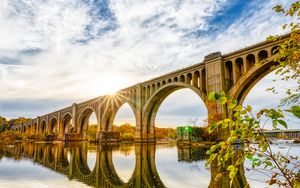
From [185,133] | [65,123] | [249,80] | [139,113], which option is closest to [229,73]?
[249,80]

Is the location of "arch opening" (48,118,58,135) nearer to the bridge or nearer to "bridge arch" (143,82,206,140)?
the bridge

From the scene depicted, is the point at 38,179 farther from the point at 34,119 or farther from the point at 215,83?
the point at 34,119

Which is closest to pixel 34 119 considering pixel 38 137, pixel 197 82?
pixel 38 137

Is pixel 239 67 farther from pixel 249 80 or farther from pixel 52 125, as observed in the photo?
pixel 52 125

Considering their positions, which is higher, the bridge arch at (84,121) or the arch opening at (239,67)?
the arch opening at (239,67)

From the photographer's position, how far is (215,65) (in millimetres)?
33531

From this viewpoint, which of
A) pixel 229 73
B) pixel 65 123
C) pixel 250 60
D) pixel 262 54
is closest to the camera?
pixel 262 54

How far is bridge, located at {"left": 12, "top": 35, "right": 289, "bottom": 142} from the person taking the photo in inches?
1179

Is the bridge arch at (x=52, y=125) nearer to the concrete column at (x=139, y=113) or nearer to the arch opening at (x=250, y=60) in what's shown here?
the concrete column at (x=139, y=113)

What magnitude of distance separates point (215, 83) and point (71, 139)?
47.4 m

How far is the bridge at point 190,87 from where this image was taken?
30.0m

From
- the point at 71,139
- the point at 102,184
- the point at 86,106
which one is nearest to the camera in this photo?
the point at 102,184

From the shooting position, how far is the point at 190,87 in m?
39.3

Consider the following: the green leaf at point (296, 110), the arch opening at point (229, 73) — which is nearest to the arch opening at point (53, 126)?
the arch opening at point (229, 73)
